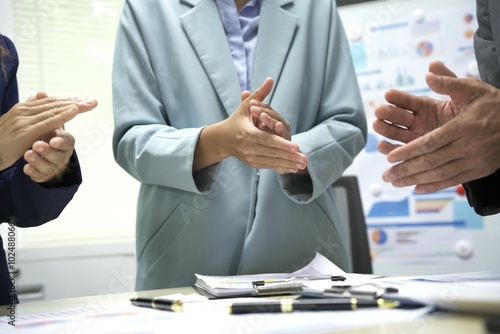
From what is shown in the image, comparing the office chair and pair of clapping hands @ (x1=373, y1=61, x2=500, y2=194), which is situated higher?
pair of clapping hands @ (x1=373, y1=61, x2=500, y2=194)

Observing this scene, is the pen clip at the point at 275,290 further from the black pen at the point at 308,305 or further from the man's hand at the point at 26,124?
the man's hand at the point at 26,124

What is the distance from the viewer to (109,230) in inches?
89.3

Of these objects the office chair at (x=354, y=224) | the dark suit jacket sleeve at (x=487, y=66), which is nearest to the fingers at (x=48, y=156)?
the dark suit jacket sleeve at (x=487, y=66)

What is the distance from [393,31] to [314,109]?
1.22 m

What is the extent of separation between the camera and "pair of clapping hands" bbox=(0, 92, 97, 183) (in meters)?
0.92

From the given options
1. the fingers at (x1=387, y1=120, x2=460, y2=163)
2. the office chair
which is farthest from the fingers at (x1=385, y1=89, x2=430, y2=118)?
the office chair

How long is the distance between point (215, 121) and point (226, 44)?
0.53 ft

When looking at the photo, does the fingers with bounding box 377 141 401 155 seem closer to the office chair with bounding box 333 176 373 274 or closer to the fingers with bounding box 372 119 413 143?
the fingers with bounding box 372 119 413 143

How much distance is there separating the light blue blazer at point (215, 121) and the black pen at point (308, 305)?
1.19ft

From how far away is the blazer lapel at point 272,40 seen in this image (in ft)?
3.78

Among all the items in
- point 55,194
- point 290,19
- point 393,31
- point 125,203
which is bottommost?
point 125,203

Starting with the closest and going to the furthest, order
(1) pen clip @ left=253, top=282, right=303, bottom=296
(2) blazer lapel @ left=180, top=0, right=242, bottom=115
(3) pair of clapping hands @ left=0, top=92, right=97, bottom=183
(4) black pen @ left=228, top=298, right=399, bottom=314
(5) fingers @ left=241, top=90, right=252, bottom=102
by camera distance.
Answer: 1. (4) black pen @ left=228, top=298, right=399, bottom=314
2. (1) pen clip @ left=253, top=282, right=303, bottom=296
3. (3) pair of clapping hands @ left=0, top=92, right=97, bottom=183
4. (5) fingers @ left=241, top=90, right=252, bottom=102
5. (2) blazer lapel @ left=180, top=0, right=242, bottom=115

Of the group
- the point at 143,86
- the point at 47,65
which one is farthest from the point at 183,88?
the point at 47,65

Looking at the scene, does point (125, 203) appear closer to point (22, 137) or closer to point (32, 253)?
point (32, 253)
